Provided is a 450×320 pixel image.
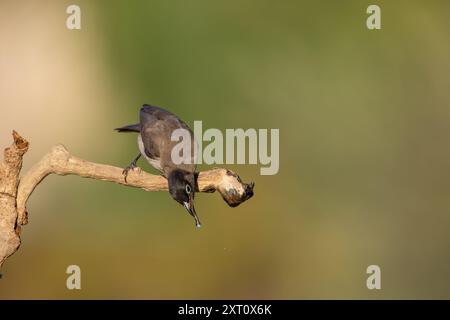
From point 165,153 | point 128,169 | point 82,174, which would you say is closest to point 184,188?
point 128,169

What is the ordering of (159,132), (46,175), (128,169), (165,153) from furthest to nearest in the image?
(159,132), (165,153), (128,169), (46,175)

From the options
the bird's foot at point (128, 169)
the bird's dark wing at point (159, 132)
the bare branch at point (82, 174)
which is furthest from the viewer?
the bird's dark wing at point (159, 132)

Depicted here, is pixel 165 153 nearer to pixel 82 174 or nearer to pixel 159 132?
pixel 159 132

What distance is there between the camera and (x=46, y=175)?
300 inches

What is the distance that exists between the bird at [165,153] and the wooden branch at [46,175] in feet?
0.44

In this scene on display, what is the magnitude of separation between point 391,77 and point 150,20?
406 cm

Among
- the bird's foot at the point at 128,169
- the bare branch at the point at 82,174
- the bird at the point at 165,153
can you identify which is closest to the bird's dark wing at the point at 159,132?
the bird at the point at 165,153

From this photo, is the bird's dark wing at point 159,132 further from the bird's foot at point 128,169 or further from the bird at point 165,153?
the bird's foot at point 128,169

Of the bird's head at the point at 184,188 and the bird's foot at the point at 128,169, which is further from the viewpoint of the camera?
the bird's foot at the point at 128,169

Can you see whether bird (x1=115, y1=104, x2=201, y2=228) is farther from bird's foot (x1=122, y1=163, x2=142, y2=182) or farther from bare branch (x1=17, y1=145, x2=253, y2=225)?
bare branch (x1=17, y1=145, x2=253, y2=225)

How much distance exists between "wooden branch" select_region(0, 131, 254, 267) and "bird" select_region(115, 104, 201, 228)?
0.44 feet

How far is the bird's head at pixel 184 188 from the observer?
25.2 ft

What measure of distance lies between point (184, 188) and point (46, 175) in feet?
4.32

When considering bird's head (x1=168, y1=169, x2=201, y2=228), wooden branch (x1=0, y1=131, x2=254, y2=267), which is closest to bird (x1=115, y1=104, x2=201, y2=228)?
bird's head (x1=168, y1=169, x2=201, y2=228)
